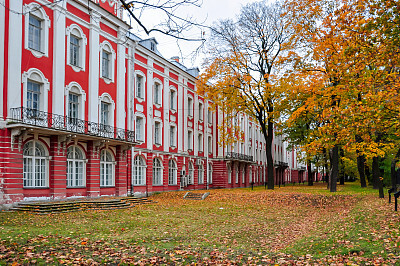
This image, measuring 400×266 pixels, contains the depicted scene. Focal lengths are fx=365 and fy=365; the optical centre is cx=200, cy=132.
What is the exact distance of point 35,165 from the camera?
18.2m

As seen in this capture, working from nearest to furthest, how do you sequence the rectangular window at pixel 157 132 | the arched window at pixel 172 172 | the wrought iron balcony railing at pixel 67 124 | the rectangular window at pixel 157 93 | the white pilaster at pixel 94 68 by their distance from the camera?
the wrought iron balcony railing at pixel 67 124, the white pilaster at pixel 94 68, the rectangular window at pixel 157 132, the rectangular window at pixel 157 93, the arched window at pixel 172 172

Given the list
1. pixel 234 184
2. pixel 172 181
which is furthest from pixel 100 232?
pixel 234 184

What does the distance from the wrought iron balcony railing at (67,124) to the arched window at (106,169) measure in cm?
126

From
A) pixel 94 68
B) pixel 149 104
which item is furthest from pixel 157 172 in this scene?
pixel 94 68

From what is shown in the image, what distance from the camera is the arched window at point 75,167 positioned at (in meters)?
20.4

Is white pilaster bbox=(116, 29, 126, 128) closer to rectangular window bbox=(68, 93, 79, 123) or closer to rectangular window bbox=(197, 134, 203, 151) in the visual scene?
rectangular window bbox=(68, 93, 79, 123)

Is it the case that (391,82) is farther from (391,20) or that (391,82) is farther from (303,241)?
(303,241)

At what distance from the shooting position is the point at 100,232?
11.0 meters

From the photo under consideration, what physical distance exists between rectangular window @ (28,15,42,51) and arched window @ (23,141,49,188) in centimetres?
494

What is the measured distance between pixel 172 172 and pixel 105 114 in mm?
10560

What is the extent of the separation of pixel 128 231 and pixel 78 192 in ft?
34.8

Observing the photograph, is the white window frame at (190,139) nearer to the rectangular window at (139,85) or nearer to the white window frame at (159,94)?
the white window frame at (159,94)

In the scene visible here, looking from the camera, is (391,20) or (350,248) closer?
(350,248)

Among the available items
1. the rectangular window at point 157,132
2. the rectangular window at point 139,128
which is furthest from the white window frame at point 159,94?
the rectangular window at point 139,128
